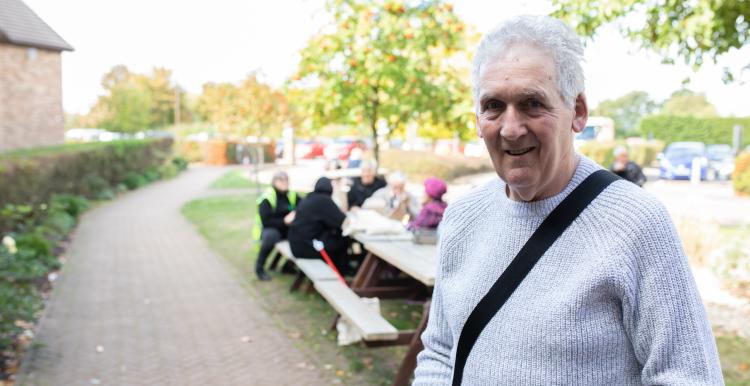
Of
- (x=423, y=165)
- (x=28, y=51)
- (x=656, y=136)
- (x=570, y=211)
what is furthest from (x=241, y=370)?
(x=656, y=136)

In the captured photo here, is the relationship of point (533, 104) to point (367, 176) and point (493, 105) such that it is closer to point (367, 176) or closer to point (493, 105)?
point (493, 105)

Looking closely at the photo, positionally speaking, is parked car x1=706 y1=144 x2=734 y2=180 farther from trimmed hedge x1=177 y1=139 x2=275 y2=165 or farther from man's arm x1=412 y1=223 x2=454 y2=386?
man's arm x1=412 y1=223 x2=454 y2=386

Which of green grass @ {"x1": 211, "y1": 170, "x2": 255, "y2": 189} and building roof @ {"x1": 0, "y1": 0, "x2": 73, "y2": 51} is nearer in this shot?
building roof @ {"x1": 0, "y1": 0, "x2": 73, "y2": 51}

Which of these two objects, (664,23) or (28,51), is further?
(28,51)

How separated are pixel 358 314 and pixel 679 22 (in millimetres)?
3680

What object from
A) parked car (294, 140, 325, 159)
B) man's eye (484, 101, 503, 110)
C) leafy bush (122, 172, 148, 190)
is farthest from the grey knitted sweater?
parked car (294, 140, 325, 159)

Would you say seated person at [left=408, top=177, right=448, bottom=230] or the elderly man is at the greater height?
the elderly man

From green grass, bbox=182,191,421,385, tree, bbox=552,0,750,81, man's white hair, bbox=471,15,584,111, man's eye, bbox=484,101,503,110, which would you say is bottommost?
green grass, bbox=182,191,421,385

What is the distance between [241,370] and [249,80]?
32.9 m

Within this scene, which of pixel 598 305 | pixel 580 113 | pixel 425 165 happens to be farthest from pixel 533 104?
pixel 425 165

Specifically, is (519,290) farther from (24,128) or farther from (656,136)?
(656,136)

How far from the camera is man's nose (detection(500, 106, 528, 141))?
155 cm

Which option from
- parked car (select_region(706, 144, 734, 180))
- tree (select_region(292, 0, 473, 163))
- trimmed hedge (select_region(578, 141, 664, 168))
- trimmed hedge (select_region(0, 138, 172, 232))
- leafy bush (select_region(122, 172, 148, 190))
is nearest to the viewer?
tree (select_region(292, 0, 473, 163))

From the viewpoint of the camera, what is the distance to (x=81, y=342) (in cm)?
687
